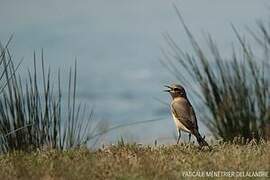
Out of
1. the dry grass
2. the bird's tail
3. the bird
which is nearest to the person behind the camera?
the dry grass

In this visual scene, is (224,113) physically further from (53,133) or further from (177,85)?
(53,133)

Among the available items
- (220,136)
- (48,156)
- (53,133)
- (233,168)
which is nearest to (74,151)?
(48,156)

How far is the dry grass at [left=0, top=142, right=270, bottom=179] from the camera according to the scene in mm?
6537

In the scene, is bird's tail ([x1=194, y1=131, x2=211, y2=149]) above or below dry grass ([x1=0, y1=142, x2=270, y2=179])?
below

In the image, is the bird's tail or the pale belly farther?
the pale belly

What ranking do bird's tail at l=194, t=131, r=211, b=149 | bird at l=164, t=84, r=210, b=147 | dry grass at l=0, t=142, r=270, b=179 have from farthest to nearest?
bird at l=164, t=84, r=210, b=147 < bird's tail at l=194, t=131, r=211, b=149 < dry grass at l=0, t=142, r=270, b=179

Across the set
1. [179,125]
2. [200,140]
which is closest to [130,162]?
[200,140]

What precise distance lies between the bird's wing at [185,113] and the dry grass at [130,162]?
87 cm

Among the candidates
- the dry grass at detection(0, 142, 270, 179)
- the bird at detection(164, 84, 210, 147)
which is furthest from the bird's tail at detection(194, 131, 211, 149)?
the dry grass at detection(0, 142, 270, 179)

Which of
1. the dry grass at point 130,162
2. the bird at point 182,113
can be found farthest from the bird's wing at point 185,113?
the dry grass at point 130,162

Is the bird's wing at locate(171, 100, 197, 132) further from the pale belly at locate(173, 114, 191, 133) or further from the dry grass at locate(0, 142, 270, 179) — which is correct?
the dry grass at locate(0, 142, 270, 179)

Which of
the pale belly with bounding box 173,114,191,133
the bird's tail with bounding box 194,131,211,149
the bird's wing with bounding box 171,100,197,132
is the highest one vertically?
the bird's wing with bounding box 171,100,197,132

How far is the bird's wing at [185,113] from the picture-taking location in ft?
29.8

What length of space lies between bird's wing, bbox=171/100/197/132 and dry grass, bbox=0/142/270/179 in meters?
0.87
